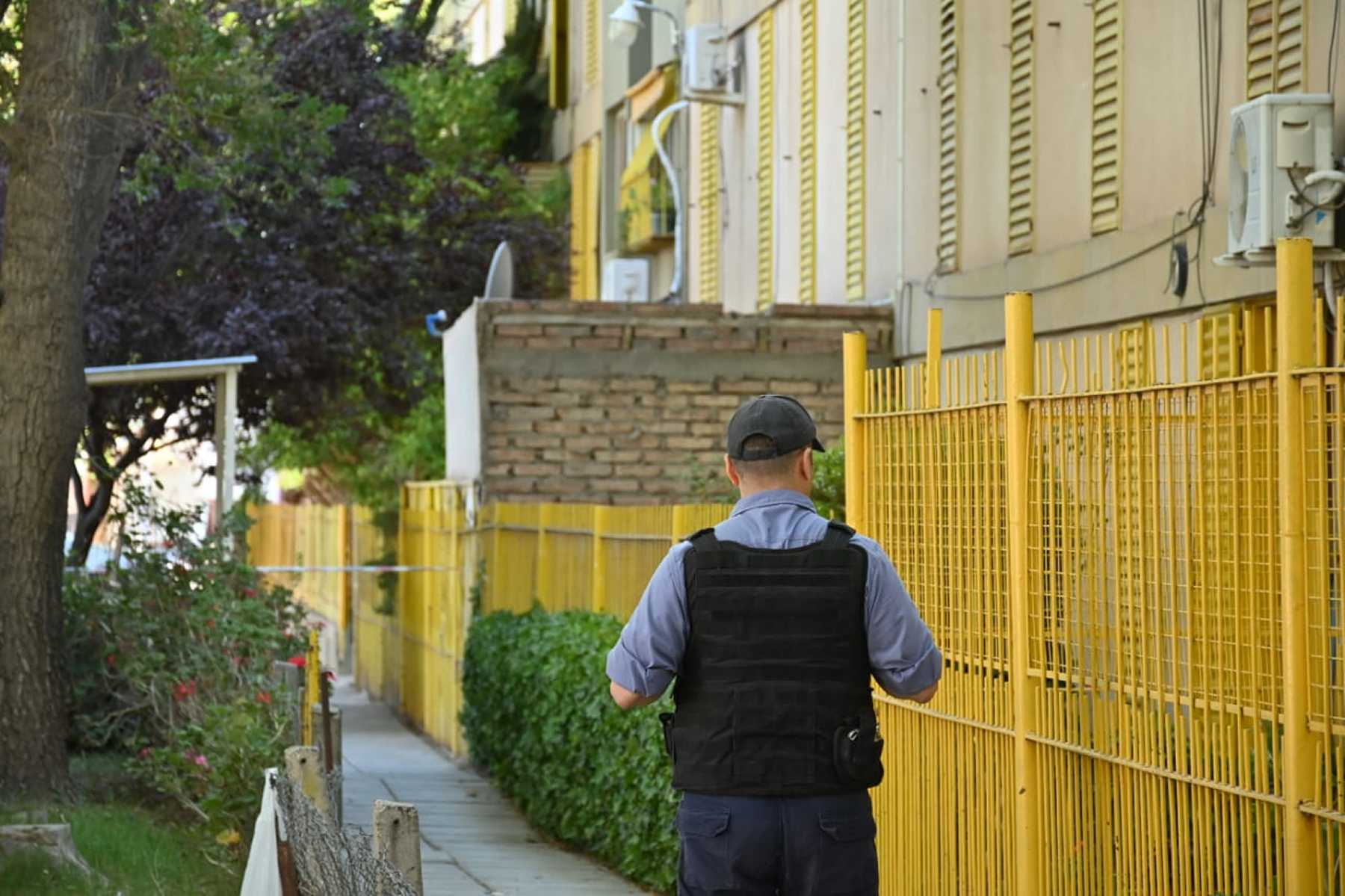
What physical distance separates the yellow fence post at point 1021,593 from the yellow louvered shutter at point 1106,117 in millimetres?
5708

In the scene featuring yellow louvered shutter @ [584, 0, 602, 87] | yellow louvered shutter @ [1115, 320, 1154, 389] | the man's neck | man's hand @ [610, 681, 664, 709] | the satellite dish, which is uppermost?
yellow louvered shutter @ [584, 0, 602, 87]

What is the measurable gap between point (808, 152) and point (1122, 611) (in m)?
12.6

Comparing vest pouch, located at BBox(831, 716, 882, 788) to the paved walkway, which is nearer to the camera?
vest pouch, located at BBox(831, 716, 882, 788)

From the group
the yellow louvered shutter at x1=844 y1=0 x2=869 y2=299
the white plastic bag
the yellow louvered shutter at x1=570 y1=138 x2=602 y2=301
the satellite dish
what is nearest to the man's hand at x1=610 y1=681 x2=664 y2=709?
the white plastic bag

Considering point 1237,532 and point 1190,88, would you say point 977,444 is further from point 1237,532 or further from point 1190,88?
point 1190,88

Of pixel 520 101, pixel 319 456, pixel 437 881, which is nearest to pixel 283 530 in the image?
pixel 319 456

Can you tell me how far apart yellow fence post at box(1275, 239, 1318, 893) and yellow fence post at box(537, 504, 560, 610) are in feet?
35.4

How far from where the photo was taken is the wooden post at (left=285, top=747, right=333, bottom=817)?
8.79 meters

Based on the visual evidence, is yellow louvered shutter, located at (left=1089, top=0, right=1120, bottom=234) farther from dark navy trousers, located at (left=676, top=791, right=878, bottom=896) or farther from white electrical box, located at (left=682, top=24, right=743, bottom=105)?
white electrical box, located at (left=682, top=24, right=743, bottom=105)

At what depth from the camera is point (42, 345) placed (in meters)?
12.1

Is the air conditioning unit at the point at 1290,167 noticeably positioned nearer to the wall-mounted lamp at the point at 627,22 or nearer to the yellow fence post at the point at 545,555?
the yellow fence post at the point at 545,555

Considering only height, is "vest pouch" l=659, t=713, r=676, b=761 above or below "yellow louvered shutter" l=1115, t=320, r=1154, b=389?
below

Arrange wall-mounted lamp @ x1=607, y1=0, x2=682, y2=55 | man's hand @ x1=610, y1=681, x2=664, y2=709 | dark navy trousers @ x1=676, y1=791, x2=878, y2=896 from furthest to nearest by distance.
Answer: wall-mounted lamp @ x1=607, y1=0, x2=682, y2=55 < man's hand @ x1=610, y1=681, x2=664, y2=709 < dark navy trousers @ x1=676, y1=791, x2=878, y2=896

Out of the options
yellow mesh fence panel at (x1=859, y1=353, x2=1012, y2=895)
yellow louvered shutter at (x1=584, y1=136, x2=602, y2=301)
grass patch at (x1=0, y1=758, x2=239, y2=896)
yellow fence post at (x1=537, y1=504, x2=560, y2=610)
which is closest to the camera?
yellow mesh fence panel at (x1=859, y1=353, x2=1012, y2=895)
